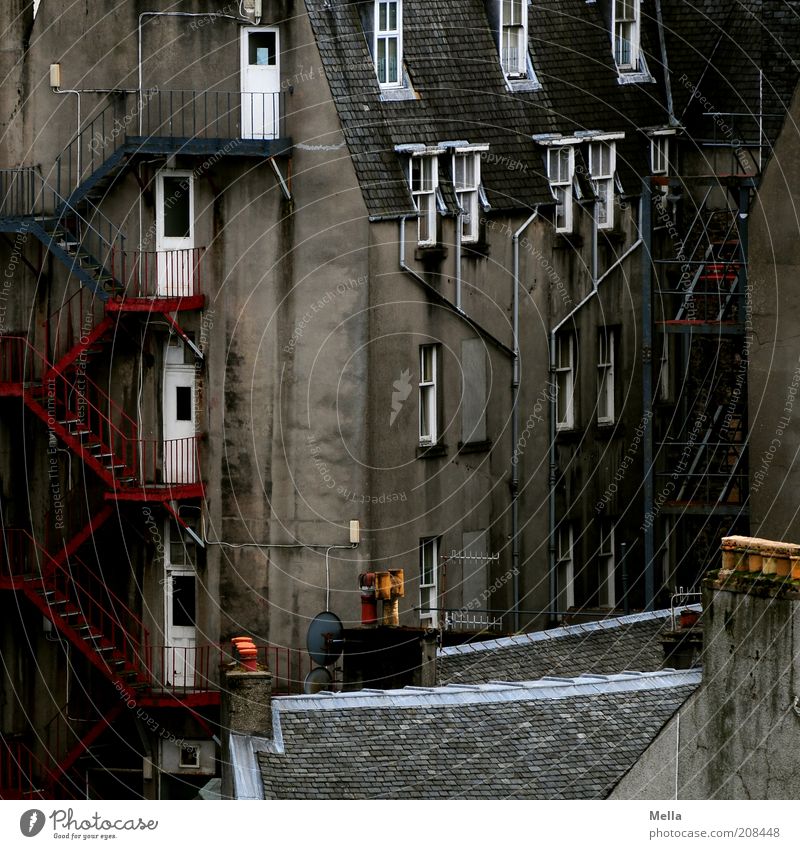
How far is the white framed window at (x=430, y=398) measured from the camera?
54.2 m

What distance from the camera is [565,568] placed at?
57.9 meters

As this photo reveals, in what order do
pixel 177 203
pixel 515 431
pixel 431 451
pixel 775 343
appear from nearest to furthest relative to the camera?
pixel 775 343, pixel 177 203, pixel 431 451, pixel 515 431

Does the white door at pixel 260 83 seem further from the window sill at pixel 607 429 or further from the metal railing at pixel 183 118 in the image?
the window sill at pixel 607 429

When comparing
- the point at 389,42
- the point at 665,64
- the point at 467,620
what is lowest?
the point at 467,620

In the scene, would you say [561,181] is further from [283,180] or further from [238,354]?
[238,354]

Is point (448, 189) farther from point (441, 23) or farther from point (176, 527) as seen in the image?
point (176, 527)

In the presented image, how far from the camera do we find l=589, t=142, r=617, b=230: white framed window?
58.2m

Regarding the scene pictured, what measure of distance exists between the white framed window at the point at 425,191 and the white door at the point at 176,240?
369 cm

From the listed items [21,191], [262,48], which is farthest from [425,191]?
[21,191]

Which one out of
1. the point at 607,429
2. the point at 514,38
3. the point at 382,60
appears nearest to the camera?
the point at 382,60

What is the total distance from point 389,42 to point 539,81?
4.46 meters

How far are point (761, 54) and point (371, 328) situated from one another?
1160 cm

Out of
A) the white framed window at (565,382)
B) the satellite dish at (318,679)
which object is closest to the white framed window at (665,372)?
the white framed window at (565,382)

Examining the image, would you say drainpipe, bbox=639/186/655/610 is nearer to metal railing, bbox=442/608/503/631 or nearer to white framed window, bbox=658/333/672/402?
white framed window, bbox=658/333/672/402
